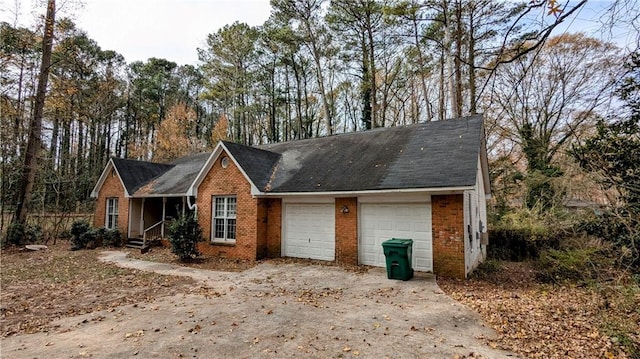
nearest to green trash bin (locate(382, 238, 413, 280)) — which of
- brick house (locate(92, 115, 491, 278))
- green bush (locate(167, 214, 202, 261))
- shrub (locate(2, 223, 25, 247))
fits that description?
brick house (locate(92, 115, 491, 278))

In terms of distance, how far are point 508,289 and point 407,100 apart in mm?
18655

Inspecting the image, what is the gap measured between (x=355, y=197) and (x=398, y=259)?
2686mm

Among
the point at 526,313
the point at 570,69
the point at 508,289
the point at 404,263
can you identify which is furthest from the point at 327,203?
the point at 570,69

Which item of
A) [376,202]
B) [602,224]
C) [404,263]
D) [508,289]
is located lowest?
[508,289]

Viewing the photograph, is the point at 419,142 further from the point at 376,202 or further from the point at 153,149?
the point at 153,149

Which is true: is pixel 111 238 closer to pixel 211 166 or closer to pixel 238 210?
pixel 211 166

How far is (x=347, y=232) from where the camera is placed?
34.1 feet

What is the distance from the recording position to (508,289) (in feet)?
26.1

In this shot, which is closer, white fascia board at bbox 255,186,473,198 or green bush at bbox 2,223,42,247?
white fascia board at bbox 255,186,473,198

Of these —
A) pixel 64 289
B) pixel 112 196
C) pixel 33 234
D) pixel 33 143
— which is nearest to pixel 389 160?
pixel 64 289

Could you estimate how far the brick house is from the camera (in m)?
8.84

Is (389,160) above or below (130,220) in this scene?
above

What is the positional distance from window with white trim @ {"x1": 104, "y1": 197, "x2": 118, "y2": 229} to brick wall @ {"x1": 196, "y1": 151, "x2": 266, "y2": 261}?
830 cm

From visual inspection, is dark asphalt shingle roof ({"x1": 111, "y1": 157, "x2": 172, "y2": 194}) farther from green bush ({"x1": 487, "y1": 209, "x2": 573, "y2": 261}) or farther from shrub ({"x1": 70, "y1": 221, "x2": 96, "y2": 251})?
green bush ({"x1": 487, "y1": 209, "x2": 573, "y2": 261})
